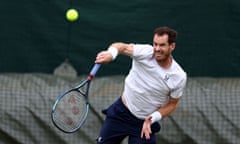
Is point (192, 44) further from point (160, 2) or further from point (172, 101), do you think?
point (172, 101)


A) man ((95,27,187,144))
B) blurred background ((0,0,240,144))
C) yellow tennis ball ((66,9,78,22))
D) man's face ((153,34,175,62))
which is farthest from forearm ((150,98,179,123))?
yellow tennis ball ((66,9,78,22))

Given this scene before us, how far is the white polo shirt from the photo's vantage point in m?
5.46

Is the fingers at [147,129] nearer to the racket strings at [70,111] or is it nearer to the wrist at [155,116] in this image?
the wrist at [155,116]

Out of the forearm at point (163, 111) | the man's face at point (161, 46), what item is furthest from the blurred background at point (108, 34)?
the man's face at point (161, 46)

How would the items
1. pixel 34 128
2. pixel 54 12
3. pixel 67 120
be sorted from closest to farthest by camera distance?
pixel 67 120
pixel 34 128
pixel 54 12

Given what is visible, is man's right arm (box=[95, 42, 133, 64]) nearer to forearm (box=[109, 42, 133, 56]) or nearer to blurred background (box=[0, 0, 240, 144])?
forearm (box=[109, 42, 133, 56])

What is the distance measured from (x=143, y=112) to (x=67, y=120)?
60 cm

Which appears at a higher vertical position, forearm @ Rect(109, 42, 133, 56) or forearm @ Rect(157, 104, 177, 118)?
forearm @ Rect(109, 42, 133, 56)

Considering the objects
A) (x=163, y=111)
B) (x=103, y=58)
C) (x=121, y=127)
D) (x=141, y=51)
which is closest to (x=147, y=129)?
(x=163, y=111)

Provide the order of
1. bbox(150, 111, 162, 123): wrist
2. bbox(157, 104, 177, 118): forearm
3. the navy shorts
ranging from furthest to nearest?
the navy shorts, bbox(157, 104, 177, 118): forearm, bbox(150, 111, 162, 123): wrist

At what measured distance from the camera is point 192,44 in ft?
25.9

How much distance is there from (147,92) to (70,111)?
618 millimetres

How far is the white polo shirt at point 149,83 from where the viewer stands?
5.46 m

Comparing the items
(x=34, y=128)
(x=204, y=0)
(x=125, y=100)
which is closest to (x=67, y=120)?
(x=125, y=100)
